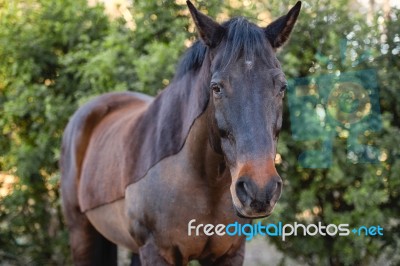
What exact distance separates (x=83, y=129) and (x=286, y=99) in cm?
162

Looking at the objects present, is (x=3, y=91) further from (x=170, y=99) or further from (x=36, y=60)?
(x=170, y=99)

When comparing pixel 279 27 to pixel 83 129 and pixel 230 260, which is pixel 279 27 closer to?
pixel 230 260

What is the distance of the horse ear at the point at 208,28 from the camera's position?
245 centimetres

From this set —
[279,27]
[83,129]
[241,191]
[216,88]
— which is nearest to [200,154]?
[216,88]

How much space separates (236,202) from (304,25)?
8.88 feet

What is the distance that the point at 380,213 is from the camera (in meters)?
4.21

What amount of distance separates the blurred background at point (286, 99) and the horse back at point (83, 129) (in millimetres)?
333

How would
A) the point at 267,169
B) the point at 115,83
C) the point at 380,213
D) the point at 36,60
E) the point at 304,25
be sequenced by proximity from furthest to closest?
the point at 36,60, the point at 115,83, the point at 304,25, the point at 380,213, the point at 267,169

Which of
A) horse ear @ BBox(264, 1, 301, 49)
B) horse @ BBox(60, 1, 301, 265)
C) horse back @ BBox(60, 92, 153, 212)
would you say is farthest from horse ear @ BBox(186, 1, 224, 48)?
horse back @ BBox(60, 92, 153, 212)

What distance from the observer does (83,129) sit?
423 centimetres

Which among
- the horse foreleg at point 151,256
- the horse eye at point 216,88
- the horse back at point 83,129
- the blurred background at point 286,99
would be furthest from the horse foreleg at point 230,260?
the horse back at point 83,129

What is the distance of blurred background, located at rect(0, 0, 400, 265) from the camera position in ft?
14.0

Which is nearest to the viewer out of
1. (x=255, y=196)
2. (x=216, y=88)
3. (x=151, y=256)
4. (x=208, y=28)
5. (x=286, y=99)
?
(x=255, y=196)

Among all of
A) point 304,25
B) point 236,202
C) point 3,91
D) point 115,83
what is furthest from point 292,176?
point 3,91
